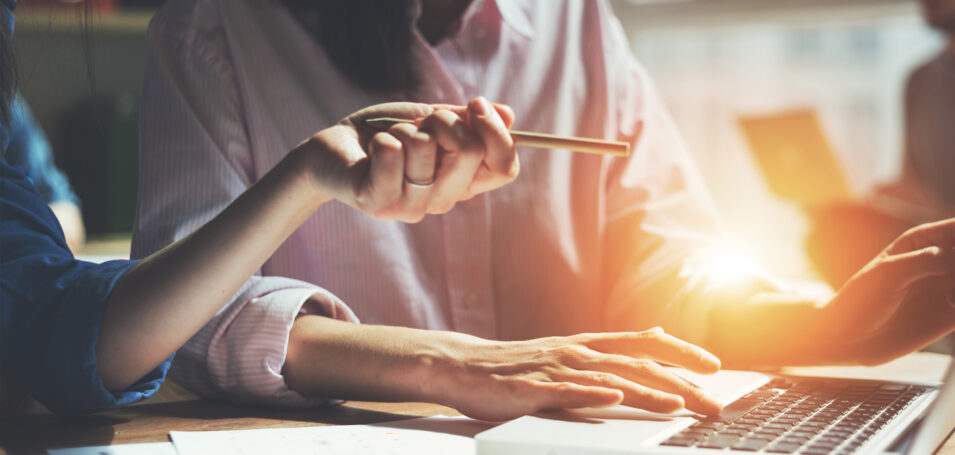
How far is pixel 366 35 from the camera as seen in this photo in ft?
3.17

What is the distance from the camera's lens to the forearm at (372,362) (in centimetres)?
71

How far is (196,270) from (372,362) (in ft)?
0.54

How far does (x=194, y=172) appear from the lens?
857 millimetres

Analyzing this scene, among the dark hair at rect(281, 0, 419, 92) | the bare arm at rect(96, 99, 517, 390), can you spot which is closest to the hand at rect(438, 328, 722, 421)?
the bare arm at rect(96, 99, 517, 390)

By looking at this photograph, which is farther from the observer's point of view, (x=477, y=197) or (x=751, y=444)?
(x=477, y=197)

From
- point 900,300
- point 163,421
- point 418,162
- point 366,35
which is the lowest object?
point 163,421

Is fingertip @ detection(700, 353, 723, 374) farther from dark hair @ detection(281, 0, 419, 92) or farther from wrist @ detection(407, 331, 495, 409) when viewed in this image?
dark hair @ detection(281, 0, 419, 92)

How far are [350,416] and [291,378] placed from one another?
83 mm

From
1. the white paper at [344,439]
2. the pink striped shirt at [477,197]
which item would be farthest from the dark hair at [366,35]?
the white paper at [344,439]

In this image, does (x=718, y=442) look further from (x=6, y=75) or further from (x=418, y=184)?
(x=6, y=75)

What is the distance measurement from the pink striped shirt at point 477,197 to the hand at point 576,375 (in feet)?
0.57

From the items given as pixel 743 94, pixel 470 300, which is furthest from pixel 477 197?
pixel 743 94

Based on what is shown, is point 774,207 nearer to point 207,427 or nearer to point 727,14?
point 727,14

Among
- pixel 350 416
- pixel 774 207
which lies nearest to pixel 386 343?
pixel 350 416
